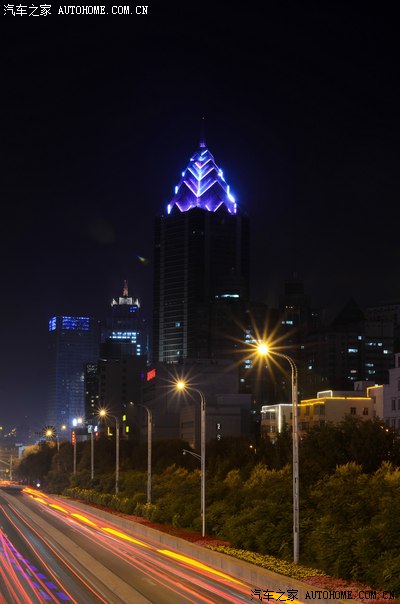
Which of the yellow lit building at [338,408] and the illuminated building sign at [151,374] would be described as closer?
the yellow lit building at [338,408]

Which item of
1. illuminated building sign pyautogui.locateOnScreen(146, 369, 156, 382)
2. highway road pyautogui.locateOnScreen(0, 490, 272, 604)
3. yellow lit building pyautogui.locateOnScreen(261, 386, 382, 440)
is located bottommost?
highway road pyautogui.locateOnScreen(0, 490, 272, 604)

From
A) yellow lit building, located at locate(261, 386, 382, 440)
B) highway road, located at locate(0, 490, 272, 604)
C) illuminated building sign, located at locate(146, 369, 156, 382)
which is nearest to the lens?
highway road, located at locate(0, 490, 272, 604)

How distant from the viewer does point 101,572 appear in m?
33.7

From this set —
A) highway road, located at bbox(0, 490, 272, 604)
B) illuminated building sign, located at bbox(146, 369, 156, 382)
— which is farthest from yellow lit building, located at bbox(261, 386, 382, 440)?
highway road, located at bbox(0, 490, 272, 604)

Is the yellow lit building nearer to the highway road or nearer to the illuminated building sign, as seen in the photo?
the illuminated building sign

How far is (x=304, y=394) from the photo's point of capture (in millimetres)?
178250

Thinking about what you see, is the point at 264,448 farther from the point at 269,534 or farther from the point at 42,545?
the point at 269,534

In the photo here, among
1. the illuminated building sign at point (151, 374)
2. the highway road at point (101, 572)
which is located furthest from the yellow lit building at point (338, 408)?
the highway road at point (101, 572)

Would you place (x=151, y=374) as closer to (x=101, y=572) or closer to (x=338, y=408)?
(x=338, y=408)

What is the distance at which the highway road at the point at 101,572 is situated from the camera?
90.5 feet

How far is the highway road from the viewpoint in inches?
1086

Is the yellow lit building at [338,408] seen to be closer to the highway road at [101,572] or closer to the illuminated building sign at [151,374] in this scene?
the illuminated building sign at [151,374]

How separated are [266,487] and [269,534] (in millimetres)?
8549

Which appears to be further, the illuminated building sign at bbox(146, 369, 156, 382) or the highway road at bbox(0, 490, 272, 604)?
the illuminated building sign at bbox(146, 369, 156, 382)
